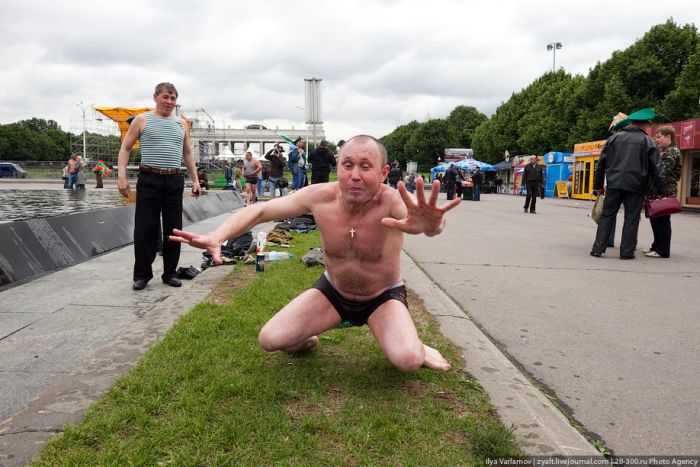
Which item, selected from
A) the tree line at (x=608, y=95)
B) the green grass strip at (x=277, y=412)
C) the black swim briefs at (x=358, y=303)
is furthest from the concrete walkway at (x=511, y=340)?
the tree line at (x=608, y=95)

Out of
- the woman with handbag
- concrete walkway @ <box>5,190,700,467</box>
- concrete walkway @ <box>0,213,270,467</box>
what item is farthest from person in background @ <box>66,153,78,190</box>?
the woman with handbag

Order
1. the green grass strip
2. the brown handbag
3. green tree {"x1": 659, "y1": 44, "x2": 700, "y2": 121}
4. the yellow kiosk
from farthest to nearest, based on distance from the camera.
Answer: the yellow kiosk, green tree {"x1": 659, "y1": 44, "x2": 700, "y2": 121}, the brown handbag, the green grass strip

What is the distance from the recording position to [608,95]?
3328 centimetres

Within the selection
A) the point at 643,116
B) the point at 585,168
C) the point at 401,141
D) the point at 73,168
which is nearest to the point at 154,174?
the point at 643,116

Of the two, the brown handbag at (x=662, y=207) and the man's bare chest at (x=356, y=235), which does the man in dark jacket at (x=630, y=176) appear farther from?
the man's bare chest at (x=356, y=235)

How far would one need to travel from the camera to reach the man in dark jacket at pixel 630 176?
25.0ft

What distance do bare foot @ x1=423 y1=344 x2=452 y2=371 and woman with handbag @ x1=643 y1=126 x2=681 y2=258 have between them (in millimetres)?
6287

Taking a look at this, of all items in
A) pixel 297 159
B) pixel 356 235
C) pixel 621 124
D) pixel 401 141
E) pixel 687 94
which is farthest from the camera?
pixel 401 141

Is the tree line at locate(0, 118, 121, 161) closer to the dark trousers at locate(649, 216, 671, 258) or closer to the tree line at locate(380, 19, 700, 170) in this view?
the tree line at locate(380, 19, 700, 170)

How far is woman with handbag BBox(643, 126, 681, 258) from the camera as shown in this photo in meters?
7.80

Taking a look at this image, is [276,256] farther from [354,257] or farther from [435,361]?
[435,361]

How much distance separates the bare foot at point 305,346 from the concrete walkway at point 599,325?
99cm

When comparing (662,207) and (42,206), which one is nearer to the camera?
(662,207)

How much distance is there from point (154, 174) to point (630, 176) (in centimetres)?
670
